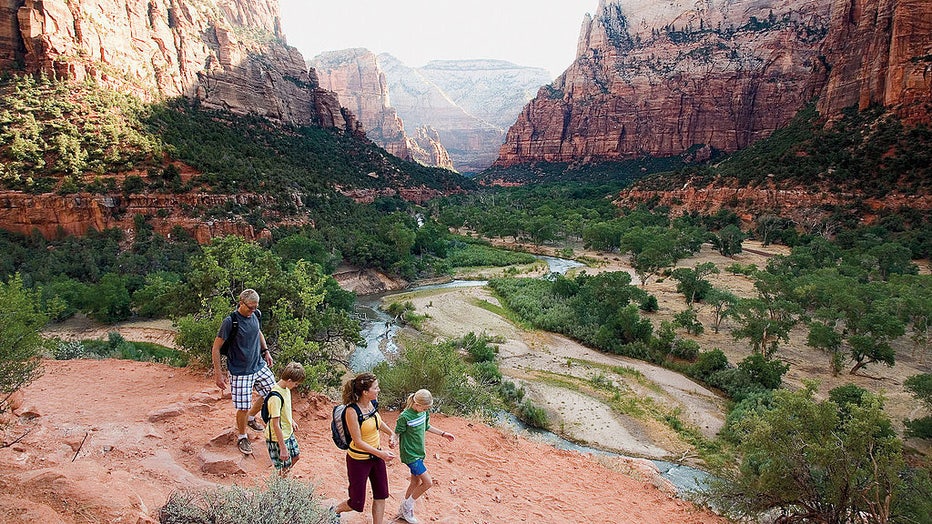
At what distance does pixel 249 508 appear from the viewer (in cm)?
384

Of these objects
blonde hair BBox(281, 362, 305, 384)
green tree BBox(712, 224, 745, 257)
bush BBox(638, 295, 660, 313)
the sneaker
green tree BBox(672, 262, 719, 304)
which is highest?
blonde hair BBox(281, 362, 305, 384)

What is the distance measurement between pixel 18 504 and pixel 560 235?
60.5 metres

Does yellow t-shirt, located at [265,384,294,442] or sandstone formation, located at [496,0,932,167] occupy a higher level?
sandstone formation, located at [496,0,932,167]

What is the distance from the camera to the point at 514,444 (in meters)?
9.04

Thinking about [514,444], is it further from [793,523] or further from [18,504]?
[18,504]

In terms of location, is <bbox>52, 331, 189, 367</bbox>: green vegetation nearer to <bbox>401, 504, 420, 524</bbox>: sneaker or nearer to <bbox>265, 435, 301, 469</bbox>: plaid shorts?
<bbox>265, 435, 301, 469</bbox>: plaid shorts

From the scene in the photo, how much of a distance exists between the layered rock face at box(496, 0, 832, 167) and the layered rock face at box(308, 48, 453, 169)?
55707 millimetres

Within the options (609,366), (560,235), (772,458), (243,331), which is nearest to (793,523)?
(772,458)

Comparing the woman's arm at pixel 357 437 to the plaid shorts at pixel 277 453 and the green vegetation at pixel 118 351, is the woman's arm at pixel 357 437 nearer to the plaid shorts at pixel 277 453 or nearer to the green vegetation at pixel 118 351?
the plaid shorts at pixel 277 453

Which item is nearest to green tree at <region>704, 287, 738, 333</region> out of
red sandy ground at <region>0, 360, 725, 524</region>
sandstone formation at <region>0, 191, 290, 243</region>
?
red sandy ground at <region>0, 360, 725, 524</region>

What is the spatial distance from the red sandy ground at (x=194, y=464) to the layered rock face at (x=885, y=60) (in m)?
57.6

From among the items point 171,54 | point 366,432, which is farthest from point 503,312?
point 171,54

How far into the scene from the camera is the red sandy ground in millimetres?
4031

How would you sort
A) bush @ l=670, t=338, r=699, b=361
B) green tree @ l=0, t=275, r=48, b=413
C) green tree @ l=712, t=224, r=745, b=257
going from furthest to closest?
green tree @ l=712, t=224, r=745, b=257, bush @ l=670, t=338, r=699, b=361, green tree @ l=0, t=275, r=48, b=413
